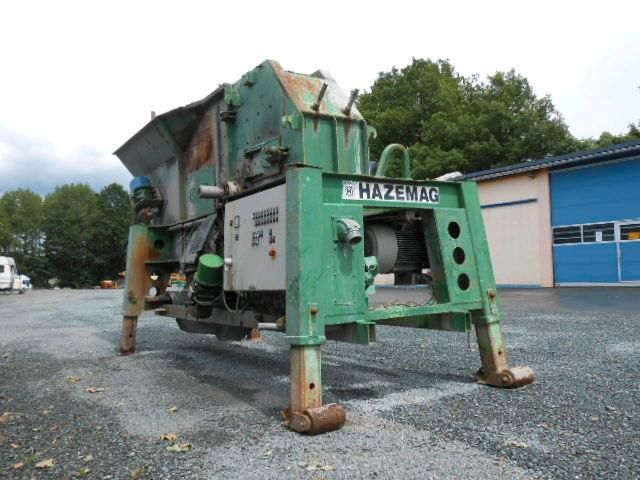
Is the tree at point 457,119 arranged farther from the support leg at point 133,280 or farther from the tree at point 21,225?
the tree at point 21,225

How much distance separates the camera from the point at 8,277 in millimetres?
36438

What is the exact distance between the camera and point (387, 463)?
127 inches

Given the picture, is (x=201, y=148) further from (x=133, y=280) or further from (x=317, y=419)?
(x=317, y=419)

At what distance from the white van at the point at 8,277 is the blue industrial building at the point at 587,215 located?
1203 inches

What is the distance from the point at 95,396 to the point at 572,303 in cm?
1159

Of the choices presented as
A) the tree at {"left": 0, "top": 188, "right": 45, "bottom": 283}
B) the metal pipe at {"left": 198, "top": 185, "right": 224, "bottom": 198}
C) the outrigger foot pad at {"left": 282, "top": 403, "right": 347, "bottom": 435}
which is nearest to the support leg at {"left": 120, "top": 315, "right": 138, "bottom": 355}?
the metal pipe at {"left": 198, "top": 185, "right": 224, "bottom": 198}

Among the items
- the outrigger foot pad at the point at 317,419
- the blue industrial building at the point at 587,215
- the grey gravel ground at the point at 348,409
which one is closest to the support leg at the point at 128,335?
the grey gravel ground at the point at 348,409

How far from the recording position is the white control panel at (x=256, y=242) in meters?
4.52

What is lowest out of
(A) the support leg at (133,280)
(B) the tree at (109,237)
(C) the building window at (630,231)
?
(A) the support leg at (133,280)

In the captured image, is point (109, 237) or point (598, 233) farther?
point (109, 237)

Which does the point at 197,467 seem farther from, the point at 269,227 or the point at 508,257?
the point at 508,257

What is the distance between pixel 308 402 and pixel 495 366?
203 centimetres

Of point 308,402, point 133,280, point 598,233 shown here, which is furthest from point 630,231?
point 308,402

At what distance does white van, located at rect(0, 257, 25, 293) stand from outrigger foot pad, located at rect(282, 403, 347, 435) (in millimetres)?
37511
